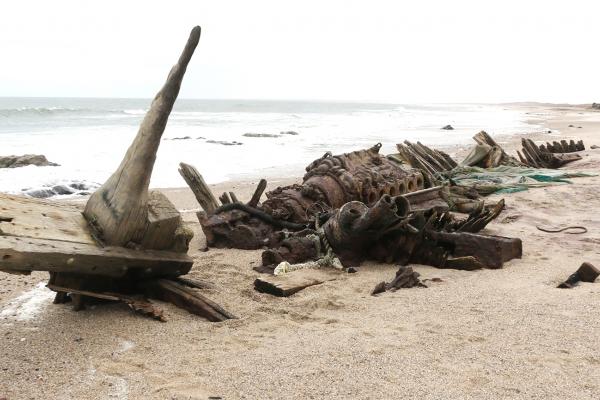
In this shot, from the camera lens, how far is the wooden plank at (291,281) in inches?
181

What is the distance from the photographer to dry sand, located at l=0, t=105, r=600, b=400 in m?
2.91

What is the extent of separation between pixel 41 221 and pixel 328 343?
2.01m

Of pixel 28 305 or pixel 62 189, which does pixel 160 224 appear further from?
pixel 62 189

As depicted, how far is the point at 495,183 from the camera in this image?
31.3ft

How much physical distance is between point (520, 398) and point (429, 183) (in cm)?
541

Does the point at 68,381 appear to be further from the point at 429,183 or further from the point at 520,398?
the point at 429,183

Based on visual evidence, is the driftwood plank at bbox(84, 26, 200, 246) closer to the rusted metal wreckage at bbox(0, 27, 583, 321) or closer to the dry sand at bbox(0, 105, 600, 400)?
the rusted metal wreckage at bbox(0, 27, 583, 321)

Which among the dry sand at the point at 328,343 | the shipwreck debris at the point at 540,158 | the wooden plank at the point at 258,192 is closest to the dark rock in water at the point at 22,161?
the wooden plank at the point at 258,192

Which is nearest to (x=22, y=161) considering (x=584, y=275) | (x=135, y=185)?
(x=135, y=185)

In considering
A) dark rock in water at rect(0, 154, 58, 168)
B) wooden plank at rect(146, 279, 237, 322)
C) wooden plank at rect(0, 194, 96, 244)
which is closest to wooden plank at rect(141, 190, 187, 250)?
wooden plank at rect(146, 279, 237, 322)

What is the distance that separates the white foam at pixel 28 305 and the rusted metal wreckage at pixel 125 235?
0.18m

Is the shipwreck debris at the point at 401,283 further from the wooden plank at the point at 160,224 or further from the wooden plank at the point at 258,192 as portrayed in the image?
the wooden plank at the point at 258,192

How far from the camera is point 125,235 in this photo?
12.5ft

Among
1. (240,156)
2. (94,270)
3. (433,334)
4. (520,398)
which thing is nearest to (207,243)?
(94,270)
